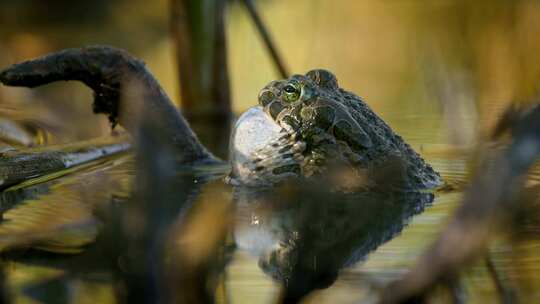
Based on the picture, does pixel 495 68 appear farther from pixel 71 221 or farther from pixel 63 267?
pixel 63 267

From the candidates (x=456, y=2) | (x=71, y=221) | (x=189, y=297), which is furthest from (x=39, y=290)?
(x=456, y=2)

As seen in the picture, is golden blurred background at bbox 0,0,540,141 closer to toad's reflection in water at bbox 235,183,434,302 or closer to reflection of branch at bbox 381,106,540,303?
toad's reflection in water at bbox 235,183,434,302

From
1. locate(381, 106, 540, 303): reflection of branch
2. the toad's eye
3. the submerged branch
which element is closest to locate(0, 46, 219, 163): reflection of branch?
the submerged branch

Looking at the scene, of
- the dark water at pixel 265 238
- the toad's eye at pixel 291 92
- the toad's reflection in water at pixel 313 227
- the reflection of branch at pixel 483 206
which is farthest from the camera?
the toad's eye at pixel 291 92

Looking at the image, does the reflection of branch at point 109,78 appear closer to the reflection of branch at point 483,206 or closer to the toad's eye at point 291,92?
the toad's eye at point 291,92

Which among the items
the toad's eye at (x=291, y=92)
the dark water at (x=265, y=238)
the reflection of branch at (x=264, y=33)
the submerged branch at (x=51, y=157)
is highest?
the reflection of branch at (x=264, y=33)

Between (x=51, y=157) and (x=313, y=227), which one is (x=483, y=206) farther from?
(x=51, y=157)

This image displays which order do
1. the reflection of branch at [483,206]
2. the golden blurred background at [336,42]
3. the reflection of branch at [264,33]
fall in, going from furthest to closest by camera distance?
the golden blurred background at [336,42] < the reflection of branch at [264,33] < the reflection of branch at [483,206]

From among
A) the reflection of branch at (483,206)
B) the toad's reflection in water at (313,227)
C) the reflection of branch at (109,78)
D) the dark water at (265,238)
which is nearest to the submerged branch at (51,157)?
the dark water at (265,238)
